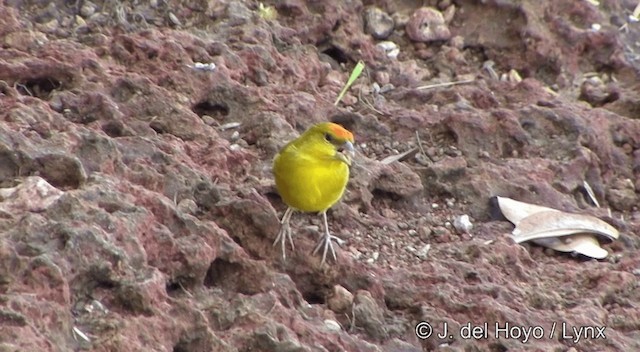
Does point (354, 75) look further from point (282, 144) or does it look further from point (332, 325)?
point (332, 325)

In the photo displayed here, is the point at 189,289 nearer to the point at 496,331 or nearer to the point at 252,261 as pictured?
the point at 252,261

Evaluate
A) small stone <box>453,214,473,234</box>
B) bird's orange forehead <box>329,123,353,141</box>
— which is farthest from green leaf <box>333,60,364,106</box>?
small stone <box>453,214,473,234</box>

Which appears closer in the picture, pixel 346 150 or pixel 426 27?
pixel 346 150

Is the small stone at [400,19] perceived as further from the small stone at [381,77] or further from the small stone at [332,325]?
the small stone at [332,325]

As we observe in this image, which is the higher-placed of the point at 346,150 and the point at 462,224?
the point at 346,150

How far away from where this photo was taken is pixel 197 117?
512 centimetres

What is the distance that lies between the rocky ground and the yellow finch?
17 centimetres

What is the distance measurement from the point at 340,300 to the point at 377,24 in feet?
8.94

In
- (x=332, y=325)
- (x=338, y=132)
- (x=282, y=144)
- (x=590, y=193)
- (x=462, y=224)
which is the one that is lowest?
(x=590, y=193)

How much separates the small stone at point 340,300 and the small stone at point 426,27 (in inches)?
106

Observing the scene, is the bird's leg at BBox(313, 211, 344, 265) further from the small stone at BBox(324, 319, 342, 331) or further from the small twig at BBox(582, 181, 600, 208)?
the small twig at BBox(582, 181, 600, 208)

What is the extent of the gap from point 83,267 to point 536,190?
8.04 ft

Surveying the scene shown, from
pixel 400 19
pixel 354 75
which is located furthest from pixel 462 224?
pixel 400 19

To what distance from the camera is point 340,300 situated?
4.21m
